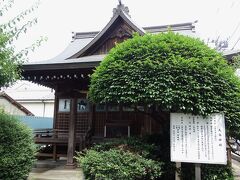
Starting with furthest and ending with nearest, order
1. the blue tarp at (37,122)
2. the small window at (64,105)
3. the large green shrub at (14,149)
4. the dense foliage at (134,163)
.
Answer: the blue tarp at (37,122), the small window at (64,105), the large green shrub at (14,149), the dense foliage at (134,163)

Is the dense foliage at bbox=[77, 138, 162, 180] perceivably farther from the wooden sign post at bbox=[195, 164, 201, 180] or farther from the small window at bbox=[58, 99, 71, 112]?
the small window at bbox=[58, 99, 71, 112]

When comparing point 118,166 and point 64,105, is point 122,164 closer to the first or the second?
point 118,166

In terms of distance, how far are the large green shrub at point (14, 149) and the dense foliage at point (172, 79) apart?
2207 millimetres

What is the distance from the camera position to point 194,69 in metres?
4.93

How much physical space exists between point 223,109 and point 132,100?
1.72m

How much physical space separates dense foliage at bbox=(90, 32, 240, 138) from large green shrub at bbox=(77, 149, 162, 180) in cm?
106

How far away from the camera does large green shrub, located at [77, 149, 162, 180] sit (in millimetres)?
4629

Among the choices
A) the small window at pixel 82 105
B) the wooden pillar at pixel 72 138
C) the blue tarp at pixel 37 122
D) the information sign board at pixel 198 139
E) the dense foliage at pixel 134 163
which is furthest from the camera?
the blue tarp at pixel 37 122

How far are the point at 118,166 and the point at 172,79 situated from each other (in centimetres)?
190

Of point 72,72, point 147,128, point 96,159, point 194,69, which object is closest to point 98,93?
point 96,159

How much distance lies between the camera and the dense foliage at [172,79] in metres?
4.84

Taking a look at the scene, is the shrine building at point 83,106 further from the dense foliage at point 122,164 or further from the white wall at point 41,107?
the white wall at point 41,107

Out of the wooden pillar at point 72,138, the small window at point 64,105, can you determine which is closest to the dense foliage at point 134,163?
the wooden pillar at point 72,138

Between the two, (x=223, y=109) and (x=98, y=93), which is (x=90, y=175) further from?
(x=223, y=109)
